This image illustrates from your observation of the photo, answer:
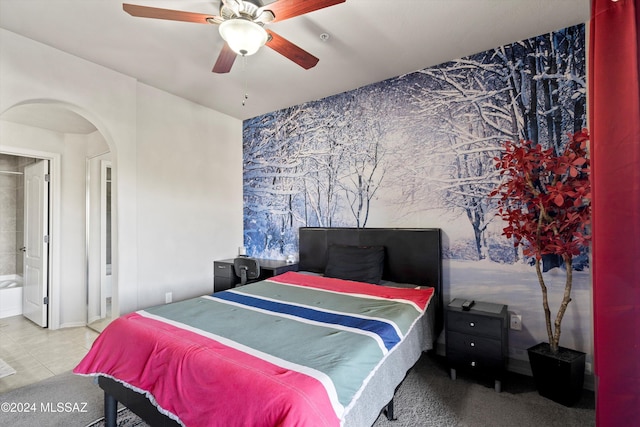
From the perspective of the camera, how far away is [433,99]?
3.01 metres

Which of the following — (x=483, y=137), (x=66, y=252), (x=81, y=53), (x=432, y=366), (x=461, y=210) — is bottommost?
(x=432, y=366)

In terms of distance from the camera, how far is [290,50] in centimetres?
206

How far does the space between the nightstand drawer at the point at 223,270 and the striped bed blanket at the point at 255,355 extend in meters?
1.48

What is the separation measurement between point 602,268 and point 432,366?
6.42 ft

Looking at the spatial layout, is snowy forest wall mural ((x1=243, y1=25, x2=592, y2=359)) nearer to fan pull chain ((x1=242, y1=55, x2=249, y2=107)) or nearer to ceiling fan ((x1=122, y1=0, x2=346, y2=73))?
fan pull chain ((x1=242, y1=55, x2=249, y2=107))

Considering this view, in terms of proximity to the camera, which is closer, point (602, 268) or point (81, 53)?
point (602, 268)

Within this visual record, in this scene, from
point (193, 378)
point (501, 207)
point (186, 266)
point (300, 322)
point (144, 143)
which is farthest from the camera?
point (186, 266)

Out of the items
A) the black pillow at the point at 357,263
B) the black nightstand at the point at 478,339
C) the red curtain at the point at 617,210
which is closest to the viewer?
the red curtain at the point at 617,210

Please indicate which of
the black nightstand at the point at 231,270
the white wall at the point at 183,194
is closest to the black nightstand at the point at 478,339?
the black nightstand at the point at 231,270

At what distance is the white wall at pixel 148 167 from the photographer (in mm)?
2557

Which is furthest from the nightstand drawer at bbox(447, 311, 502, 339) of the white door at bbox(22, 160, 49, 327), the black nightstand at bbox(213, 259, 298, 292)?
the white door at bbox(22, 160, 49, 327)

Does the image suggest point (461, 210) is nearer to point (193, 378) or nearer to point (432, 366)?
point (432, 366)

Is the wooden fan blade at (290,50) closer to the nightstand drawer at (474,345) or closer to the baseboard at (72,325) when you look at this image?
the nightstand drawer at (474,345)

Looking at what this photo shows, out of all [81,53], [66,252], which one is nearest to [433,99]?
[81,53]
